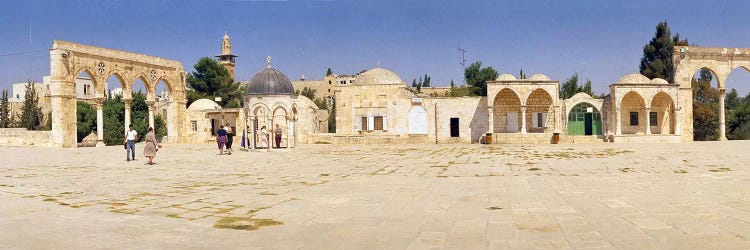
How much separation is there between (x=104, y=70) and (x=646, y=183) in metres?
29.9

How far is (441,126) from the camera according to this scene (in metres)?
36.1

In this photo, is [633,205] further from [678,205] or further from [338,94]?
Answer: [338,94]

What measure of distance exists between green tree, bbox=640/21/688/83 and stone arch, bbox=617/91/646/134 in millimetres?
16980

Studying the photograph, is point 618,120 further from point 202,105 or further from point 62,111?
point 62,111

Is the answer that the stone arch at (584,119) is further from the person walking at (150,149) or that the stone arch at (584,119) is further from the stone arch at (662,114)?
the person walking at (150,149)

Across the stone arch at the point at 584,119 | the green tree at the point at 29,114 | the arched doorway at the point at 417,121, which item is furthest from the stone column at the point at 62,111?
the stone arch at the point at 584,119

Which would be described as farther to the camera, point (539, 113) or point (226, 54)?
point (226, 54)

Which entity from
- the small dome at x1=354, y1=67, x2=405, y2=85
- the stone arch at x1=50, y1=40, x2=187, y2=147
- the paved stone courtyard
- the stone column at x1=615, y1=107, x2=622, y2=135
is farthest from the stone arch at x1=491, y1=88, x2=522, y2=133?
Result: the paved stone courtyard

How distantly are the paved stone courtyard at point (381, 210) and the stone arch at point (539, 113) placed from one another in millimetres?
23427

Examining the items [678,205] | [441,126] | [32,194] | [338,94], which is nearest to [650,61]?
[441,126]

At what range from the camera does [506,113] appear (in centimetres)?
3681

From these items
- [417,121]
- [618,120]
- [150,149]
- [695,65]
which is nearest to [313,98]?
[417,121]

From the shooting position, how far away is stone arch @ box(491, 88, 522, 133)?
36594 mm

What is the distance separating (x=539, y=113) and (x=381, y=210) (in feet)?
103
